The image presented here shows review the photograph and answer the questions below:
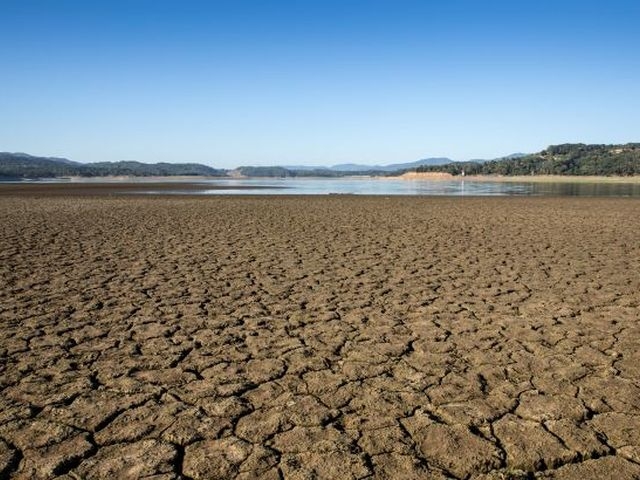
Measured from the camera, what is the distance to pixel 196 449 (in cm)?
314

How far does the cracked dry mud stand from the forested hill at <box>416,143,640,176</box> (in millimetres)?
100623

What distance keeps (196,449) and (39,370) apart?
80.9 inches

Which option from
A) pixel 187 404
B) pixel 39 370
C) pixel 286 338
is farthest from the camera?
pixel 286 338

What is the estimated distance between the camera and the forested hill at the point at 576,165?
103 m

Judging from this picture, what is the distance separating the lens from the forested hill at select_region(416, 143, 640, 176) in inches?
4051

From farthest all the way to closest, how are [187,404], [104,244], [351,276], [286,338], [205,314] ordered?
[104,244], [351,276], [205,314], [286,338], [187,404]

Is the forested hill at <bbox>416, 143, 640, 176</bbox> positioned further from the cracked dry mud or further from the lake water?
the cracked dry mud

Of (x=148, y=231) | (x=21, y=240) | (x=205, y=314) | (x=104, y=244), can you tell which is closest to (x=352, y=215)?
(x=148, y=231)

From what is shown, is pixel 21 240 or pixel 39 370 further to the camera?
pixel 21 240

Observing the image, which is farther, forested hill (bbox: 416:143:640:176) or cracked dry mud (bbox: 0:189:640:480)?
forested hill (bbox: 416:143:640:176)

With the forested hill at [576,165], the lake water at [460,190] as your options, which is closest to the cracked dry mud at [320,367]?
the lake water at [460,190]

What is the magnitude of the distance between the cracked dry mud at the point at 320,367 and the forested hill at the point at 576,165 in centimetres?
10062

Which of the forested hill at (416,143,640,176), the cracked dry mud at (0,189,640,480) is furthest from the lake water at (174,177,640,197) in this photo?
the forested hill at (416,143,640,176)

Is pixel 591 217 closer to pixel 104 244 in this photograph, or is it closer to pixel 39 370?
pixel 104 244
